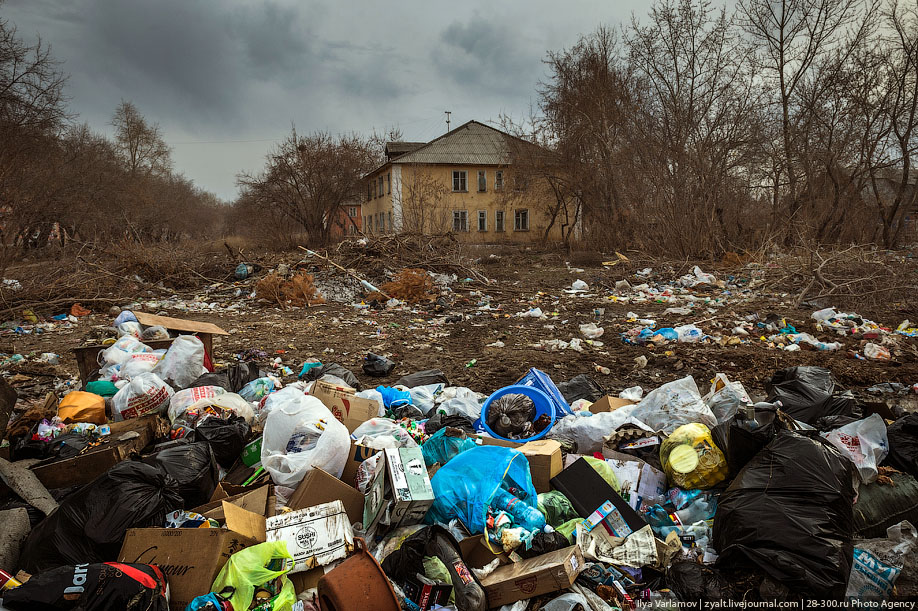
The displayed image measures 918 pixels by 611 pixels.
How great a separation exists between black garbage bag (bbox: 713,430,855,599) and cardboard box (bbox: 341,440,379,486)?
1625 mm

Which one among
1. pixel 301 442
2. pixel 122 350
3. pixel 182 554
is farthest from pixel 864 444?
pixel 122 350

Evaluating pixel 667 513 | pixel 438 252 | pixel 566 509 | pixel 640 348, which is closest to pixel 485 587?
pixel 566 509

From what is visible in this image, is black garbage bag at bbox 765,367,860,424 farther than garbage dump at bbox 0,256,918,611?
Yes

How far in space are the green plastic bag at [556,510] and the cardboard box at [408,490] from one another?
53 centimetres

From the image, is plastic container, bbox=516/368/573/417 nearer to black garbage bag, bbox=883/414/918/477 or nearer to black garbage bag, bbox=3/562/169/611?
black garbage bag, bbox=883/414/918/477

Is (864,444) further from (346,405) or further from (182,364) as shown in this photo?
(182,364)

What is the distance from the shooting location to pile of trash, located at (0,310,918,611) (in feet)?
5.88

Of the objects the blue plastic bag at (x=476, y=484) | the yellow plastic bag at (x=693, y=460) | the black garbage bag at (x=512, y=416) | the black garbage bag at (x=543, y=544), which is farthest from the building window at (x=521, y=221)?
the black garbage bag at (x=543, y=544)

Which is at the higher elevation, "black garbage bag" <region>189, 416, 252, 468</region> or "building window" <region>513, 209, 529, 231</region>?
"building window" <region>513, 209, 529, 231</region>

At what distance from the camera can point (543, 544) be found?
6.68 ft

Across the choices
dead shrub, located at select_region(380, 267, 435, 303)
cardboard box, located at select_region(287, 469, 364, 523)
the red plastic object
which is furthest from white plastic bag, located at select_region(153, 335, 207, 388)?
dead shrub, located at select_region(380, 267, 435, 303)

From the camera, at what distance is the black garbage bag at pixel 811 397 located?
310cm

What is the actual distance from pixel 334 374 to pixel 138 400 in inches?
60.0

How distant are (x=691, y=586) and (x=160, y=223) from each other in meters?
32.9
